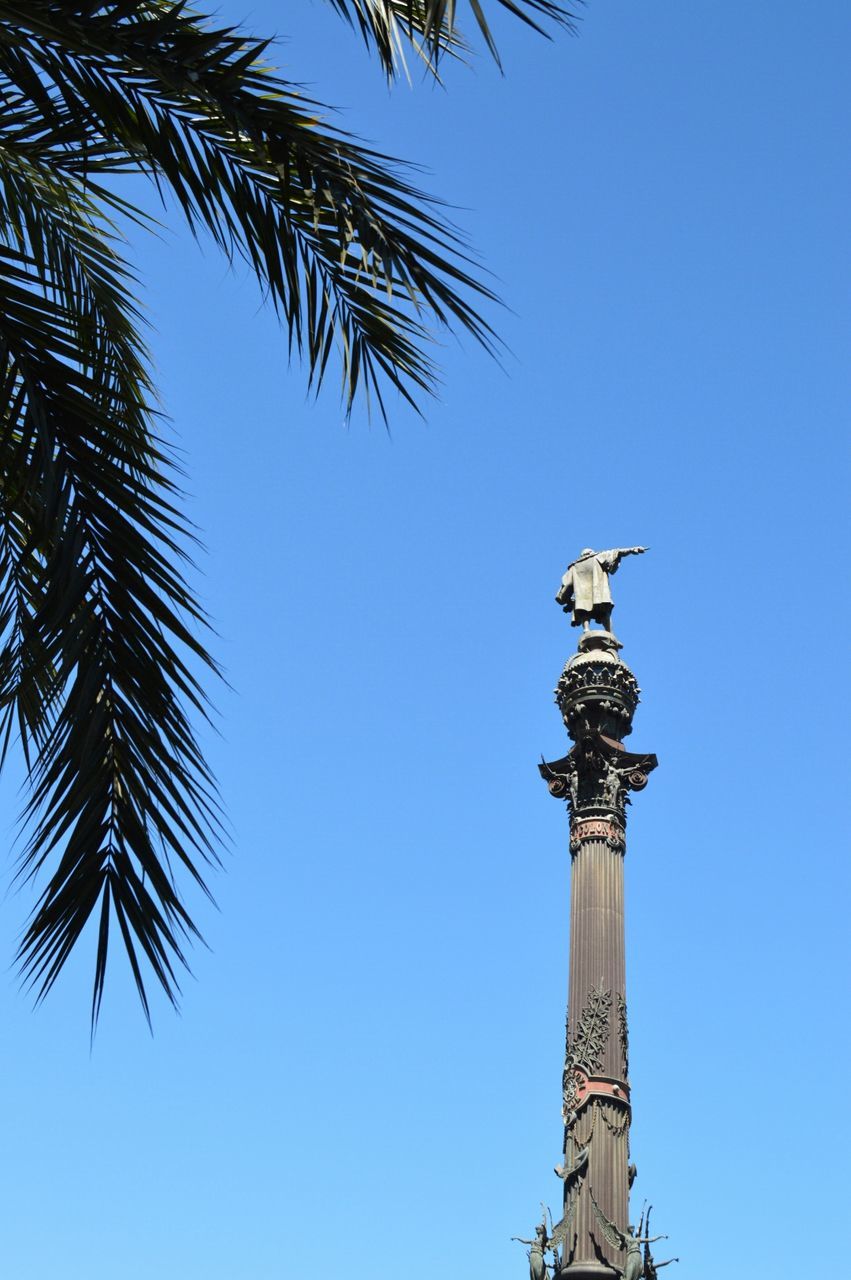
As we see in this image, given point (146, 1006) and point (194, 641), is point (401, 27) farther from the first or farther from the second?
point (146, 1006)

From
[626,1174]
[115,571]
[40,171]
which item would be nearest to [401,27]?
[40,171]

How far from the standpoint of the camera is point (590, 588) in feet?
76.2

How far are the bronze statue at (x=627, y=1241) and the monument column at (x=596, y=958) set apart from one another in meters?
0.01

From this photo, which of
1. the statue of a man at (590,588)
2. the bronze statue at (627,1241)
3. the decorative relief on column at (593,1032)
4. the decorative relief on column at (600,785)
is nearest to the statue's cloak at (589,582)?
the statue of a man at (590,588)

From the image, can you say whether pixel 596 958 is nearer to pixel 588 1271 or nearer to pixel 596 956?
pixel 596 956

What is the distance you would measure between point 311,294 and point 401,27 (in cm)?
106

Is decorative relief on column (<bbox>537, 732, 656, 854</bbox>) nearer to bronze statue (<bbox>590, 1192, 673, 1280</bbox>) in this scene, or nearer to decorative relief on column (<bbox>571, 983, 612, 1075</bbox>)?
decorative relief on column (<bbox>571, 983, 612, 1075</bbox>)

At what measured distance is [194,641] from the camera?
207 inches

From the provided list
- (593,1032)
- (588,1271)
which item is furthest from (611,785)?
(588,1271)

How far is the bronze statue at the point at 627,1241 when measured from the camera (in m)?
16.8

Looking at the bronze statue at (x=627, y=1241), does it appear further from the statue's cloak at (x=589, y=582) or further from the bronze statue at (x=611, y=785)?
the statue's cloak at (x=589, y=582)

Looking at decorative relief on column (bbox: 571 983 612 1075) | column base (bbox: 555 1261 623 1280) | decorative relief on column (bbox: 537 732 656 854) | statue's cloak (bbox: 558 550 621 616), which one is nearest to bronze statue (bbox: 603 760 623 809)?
decorative relief on column (bbox: 537 732 656 854)

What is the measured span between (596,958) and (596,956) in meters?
0.03

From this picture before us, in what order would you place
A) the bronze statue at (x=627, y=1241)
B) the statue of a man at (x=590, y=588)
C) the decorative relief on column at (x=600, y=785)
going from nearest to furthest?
1. the bronze statue at (x=627, y=1241)
2. the decorative relief on column at (x=600, y=785)
3. the statue of a man at (x=590, y=588)
